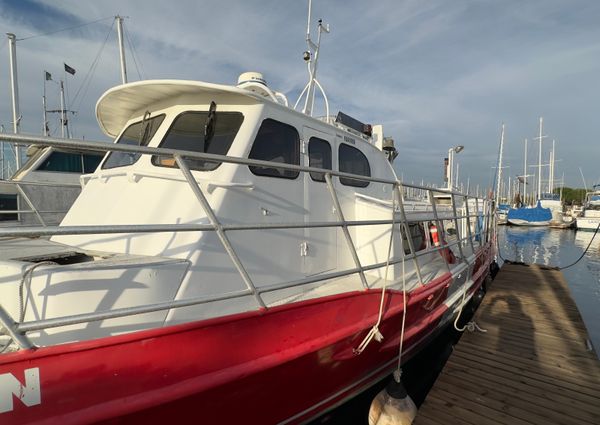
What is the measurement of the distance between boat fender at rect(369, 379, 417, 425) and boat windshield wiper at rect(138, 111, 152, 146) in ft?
10.3

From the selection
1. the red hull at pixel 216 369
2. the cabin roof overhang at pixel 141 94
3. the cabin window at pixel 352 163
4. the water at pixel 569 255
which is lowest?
the water at pixel 569 255

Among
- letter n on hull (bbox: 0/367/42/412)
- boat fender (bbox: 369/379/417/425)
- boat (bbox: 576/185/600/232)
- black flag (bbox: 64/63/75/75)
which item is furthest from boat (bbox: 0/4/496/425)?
boat (bbox: 576/185/600/232)

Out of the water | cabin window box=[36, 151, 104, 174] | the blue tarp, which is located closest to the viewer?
cabin window box=[36, 151, 104, 174]

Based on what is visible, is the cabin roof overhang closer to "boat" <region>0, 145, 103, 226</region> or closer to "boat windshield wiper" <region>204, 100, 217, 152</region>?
"boat windshield wiper" <region>204, 100, 217, 152</region>

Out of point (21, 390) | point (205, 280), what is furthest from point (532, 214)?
point (21, 390)

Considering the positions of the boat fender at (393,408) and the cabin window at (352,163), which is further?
the cabin window at (352,163)

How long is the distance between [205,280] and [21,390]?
1.04 m

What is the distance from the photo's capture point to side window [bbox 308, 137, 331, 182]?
11.5ft

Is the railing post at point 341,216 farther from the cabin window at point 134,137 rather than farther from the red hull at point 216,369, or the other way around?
the cabin window at point 134,137

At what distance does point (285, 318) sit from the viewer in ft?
7.51

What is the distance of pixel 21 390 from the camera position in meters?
1.49

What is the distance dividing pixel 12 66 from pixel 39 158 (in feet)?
18.2

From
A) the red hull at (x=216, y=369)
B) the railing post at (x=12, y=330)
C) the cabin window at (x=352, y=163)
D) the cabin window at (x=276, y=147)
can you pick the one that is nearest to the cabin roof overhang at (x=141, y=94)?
the cabin window at (x=276, y=147)

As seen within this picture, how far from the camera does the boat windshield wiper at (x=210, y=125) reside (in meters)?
2.93
